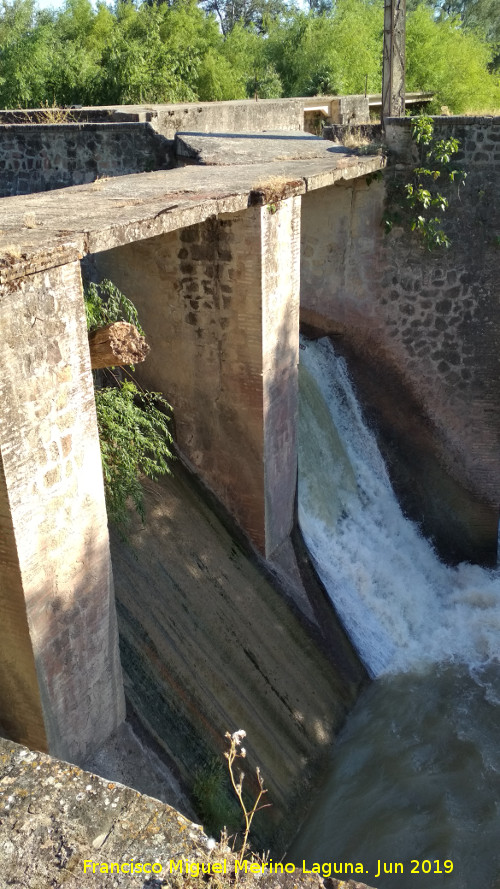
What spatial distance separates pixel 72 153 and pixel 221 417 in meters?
3.89

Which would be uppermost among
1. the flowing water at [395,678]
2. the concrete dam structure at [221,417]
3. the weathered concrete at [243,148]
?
the weathered concrete at [243,148]

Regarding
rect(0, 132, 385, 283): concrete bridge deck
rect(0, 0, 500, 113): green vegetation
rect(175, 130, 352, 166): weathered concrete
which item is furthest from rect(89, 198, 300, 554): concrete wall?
rect(0, 0, 500, 113): green vegetation

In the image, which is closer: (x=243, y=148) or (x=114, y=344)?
(x=114, y=344)

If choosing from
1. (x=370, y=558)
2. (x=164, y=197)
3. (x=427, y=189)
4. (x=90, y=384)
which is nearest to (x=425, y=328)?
(x=427, y=189)

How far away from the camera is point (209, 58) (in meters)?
15.9

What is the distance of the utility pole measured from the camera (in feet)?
29.7

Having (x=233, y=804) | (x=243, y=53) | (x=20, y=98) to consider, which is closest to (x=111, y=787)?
(x=233, y=804)

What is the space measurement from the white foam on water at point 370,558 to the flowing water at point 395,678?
0.05ft

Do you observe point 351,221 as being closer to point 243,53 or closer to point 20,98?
point 20,98

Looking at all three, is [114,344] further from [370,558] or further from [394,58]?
[394,58]

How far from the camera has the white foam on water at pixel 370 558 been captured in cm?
848

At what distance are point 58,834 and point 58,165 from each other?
8326 mm

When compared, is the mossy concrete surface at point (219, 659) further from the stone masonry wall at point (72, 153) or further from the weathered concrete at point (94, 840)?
the stone masonry wall at point (72, 153)

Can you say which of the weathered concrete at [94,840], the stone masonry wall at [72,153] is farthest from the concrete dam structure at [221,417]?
the weathered concrete at [94,840]
